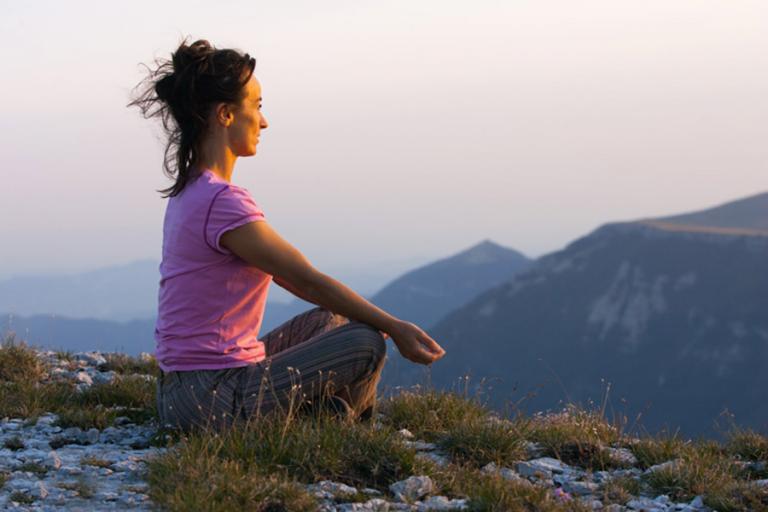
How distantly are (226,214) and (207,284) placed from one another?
1.79 feet

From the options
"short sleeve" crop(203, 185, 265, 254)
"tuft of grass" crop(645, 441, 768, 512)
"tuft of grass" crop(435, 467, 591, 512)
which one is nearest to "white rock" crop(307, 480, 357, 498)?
"tuft of grass" crop(435, 467, 591, 512)

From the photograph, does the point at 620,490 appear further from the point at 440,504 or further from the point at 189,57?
the point at 189,57

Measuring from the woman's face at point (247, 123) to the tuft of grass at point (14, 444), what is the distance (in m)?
2.77

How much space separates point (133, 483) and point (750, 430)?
521 cm

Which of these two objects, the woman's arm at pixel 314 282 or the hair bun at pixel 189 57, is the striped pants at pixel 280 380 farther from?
the hair bun at pixel 189 57

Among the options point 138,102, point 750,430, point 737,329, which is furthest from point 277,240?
point 737,329

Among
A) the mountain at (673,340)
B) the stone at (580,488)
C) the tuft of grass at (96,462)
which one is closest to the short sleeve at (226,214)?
the tuft of grass at (96,462)

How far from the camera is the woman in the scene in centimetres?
658

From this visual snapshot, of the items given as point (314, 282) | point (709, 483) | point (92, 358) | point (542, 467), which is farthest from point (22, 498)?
point (92, 358)

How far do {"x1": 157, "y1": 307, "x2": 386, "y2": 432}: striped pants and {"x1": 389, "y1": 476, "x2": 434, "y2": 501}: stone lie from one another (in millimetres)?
1128

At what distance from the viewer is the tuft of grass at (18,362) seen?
9.73 metres

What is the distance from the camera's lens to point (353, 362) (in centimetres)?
688

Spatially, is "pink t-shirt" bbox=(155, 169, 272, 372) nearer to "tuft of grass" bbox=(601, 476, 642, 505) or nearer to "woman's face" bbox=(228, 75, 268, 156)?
"woman's face" bbox=(228, 75, 268, 156)

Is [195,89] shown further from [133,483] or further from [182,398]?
[133,483]
